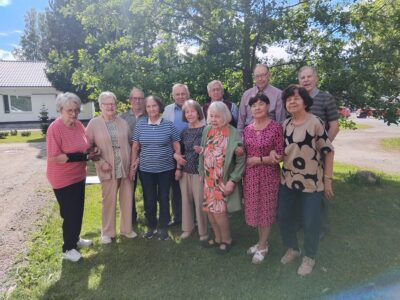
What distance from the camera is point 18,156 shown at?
40.8ft

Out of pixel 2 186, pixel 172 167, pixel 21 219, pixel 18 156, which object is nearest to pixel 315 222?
pixel 172 167

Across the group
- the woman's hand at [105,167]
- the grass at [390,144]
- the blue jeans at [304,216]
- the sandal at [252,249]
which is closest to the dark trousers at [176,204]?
the woman's hand at [105,167]

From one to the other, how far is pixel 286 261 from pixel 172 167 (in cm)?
176

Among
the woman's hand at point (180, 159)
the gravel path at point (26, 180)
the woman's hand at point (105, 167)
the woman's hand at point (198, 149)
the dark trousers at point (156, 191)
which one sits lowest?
the gravel path at point (26, 180)

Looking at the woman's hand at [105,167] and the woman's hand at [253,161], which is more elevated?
the woman's hand at [253,161]

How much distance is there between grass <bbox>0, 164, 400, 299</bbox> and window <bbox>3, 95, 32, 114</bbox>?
26758mm

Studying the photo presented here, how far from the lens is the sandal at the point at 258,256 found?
3867 millimetres

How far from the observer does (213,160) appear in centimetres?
383

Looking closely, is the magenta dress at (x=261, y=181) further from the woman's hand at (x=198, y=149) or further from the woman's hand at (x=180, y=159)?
the woman's hand at (x=180, y=159)

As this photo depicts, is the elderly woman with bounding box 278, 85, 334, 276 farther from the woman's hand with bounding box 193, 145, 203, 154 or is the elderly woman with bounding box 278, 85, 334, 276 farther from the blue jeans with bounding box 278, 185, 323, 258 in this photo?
the woman's hand with bounding box 193, 145, 203, 154

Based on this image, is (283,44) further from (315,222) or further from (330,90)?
(315,222)

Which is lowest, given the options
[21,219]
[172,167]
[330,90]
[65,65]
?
[21,219]

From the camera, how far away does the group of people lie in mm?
3414

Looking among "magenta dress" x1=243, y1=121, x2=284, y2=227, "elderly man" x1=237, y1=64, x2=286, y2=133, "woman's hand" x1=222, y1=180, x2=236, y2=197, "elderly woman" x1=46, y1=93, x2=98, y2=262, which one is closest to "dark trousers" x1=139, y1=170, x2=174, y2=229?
"elderly woman" x1=46, y1=93, x2=98, y2=262
